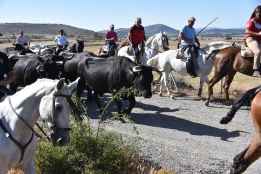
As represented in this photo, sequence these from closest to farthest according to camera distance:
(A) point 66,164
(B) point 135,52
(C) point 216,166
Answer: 1. (A) point 66,164
2. (C) point 216,166
3. (B) point 135,52

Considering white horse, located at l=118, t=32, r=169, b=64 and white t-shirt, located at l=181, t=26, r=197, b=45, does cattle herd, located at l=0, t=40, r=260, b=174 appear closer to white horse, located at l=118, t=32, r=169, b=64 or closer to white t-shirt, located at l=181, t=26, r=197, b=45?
white t-shirt, located at l=181, t=26, r=197, b=45

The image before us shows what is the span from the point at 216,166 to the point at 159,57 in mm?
9492

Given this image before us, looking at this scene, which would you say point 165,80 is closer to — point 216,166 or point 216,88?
point 216,88

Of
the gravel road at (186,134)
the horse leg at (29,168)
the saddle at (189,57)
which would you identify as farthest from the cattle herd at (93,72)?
the horse leg at (29,168)

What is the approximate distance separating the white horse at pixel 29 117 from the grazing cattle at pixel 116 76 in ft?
23.5

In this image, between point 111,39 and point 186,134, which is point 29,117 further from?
point 111,39

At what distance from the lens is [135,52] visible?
17.2 metres

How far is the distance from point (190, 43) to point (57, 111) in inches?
475

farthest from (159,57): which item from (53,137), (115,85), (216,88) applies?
(53,137)

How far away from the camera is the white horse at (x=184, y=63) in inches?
658

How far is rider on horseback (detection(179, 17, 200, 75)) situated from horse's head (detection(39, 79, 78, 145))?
11697mm

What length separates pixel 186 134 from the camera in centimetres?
1186

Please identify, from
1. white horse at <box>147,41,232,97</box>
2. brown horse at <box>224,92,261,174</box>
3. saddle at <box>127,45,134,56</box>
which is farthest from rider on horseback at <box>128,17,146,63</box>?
brown horse at <box>224,92,261,174</box>

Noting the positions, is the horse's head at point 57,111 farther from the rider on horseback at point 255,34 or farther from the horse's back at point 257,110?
the rider on horseback at point 255,34
